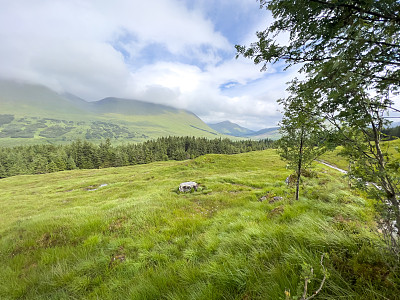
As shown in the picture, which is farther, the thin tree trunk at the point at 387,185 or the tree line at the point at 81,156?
the tree line at the point at 81,156

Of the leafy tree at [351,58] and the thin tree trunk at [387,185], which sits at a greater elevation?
the leafy tree at [351,58]

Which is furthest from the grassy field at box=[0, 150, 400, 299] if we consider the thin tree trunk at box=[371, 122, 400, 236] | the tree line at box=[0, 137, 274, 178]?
the tree line at box=[0, 137, 274, 178]

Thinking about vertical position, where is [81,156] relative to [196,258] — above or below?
below

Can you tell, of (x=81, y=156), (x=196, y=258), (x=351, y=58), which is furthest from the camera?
(x=81, y=156)

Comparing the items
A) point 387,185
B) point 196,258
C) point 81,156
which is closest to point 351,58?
point 387,185

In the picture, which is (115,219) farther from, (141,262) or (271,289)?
(271,289)

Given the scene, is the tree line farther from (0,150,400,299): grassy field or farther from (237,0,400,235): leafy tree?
(237,0,400,235): leafy tree

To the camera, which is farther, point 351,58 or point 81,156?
point 81,156

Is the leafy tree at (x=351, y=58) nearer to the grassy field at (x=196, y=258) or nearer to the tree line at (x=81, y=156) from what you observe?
the grassy field at (x=196, y=258)

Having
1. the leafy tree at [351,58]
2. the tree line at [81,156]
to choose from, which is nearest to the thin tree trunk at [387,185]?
the leafy tree at [351,58]

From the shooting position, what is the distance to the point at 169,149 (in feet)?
342

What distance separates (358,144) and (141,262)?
619cm

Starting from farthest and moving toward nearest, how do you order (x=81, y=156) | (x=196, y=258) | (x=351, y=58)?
(x=81, y=156) < (x=196, y=258) < (x=351, y=58)

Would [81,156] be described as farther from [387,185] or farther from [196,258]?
[387,185]
